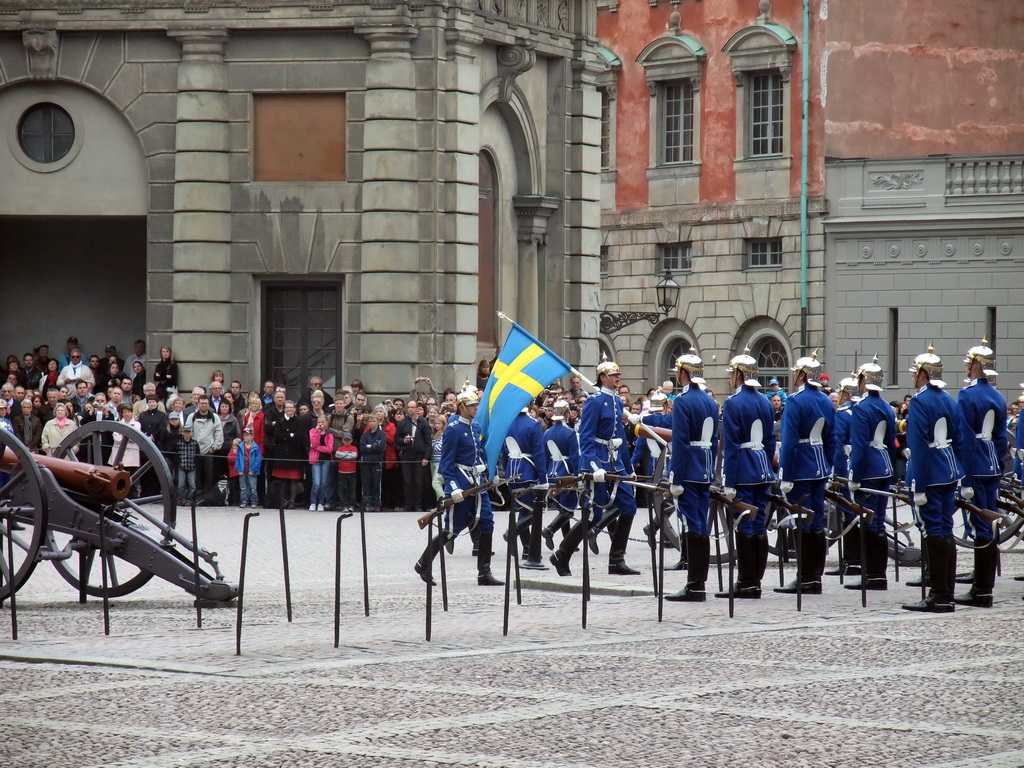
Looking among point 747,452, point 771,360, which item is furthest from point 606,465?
point 771,360

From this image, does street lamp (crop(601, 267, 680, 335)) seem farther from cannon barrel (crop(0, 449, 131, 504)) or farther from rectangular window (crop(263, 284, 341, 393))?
cannon barrel (crop(0, 449, 131, 504))

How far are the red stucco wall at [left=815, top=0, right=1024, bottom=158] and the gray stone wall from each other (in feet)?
2.59

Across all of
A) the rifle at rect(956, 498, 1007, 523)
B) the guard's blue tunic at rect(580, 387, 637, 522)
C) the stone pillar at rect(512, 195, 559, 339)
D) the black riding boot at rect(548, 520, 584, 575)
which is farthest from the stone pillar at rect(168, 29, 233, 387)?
the rifle at rect(956, 498, 1007, 523)

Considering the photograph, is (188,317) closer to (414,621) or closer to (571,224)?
(571,224)

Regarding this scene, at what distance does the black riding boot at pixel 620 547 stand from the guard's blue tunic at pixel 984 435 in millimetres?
3425

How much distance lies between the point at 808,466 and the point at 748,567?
4.00 feet

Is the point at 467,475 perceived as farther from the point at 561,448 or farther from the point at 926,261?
the point at 926,261

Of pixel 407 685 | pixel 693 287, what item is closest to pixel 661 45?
pixel 693 287

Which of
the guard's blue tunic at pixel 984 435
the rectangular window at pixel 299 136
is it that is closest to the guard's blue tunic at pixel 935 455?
the guard's blue tunic at pixel 984 435

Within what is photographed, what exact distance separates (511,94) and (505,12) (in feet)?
4.21

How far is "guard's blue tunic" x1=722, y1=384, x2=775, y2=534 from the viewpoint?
15.7 m

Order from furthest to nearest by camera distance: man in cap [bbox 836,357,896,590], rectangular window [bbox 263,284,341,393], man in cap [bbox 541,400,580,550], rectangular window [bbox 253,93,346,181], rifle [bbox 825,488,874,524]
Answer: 1. rectangular window [bbox 263,284,341,393]
2. rectangular window [bbox 253,93,346,181]
3. man in cap [bbox 541,400,580,550]
4. man in cap [bbox 836,357,896,590]
5. rifle [bbox 825,488,874,524]

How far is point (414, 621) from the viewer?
14164 millimetres

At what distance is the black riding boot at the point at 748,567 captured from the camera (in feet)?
50.9
